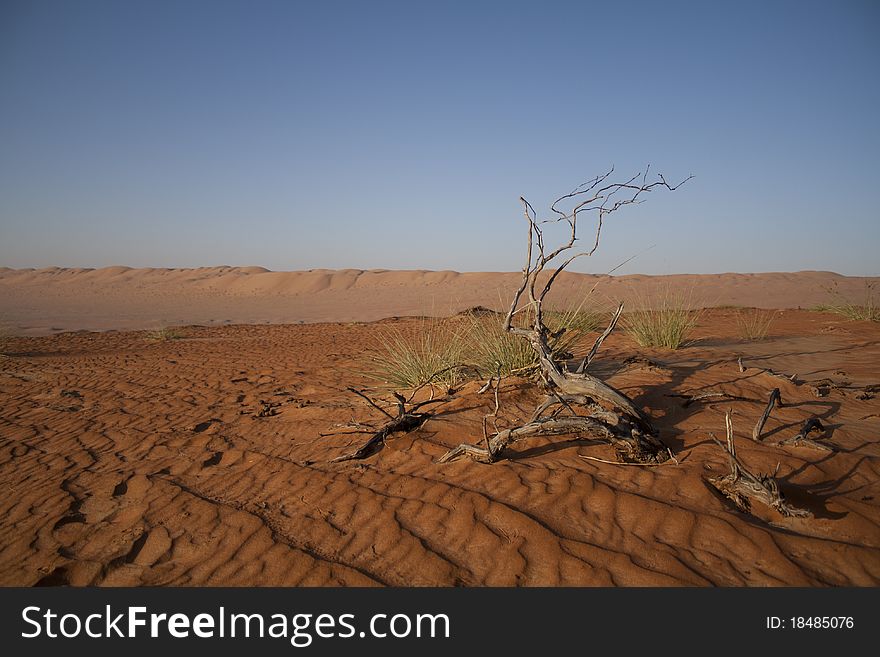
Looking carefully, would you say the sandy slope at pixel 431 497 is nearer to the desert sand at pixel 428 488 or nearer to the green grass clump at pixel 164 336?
the desert sand at pixel 428 488

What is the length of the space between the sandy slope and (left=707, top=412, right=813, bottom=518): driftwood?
0.07 m

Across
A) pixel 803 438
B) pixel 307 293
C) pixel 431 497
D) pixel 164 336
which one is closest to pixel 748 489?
pixel 803 438

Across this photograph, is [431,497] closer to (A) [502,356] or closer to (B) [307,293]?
(A) [502,356]

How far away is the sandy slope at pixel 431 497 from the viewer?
2500mm

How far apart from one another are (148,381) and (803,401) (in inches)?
312

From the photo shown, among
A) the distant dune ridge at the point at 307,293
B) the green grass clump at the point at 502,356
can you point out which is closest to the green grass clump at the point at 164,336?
the distant dune ridge at the point at 307,293

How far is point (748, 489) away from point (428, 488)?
1.81 m

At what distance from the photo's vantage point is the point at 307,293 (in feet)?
126

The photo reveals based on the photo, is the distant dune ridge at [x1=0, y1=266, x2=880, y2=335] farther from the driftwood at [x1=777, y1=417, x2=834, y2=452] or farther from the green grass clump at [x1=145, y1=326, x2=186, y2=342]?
the driftwood at [x1=777, y1=417, x2=834, y2=452]

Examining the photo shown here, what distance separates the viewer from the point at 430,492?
3291mm

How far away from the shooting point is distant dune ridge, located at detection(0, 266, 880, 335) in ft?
72.9

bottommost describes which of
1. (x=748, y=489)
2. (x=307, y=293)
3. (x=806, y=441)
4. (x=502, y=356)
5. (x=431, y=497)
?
(x=431, y=497)

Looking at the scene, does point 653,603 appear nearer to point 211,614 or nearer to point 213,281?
point 211,614

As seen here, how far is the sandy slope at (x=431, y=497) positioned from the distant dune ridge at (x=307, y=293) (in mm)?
9720
